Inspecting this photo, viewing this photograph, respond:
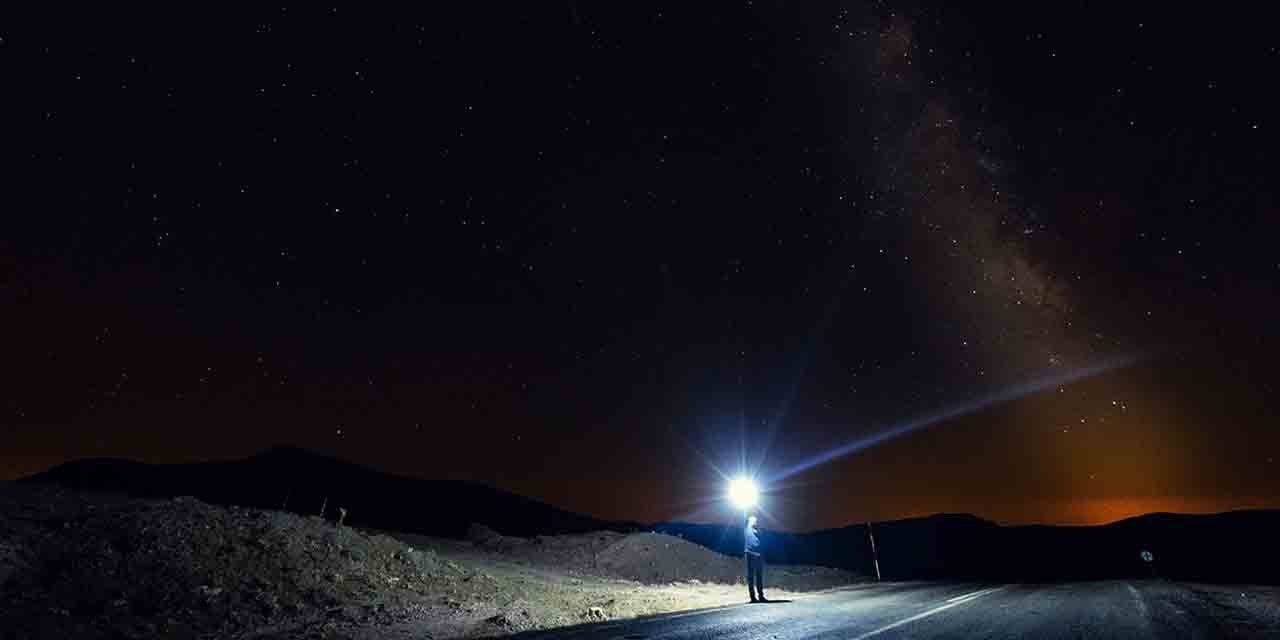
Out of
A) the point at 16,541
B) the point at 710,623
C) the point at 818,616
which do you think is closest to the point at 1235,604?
the point at 818,616

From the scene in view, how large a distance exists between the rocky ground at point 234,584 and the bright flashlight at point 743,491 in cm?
277

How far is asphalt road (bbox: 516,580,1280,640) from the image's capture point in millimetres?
9711

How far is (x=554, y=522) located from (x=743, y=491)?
8435 cm

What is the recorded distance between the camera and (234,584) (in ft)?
47.7

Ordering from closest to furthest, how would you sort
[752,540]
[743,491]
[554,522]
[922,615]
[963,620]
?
[963,620], [922,615], [752,540], [743,491], [554,522]

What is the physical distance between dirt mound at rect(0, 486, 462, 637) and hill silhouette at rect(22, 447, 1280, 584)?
60115 millimetres

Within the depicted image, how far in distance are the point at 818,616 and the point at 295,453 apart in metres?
115

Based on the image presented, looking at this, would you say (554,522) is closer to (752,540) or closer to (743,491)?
(743,491)

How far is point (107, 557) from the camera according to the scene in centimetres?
1478

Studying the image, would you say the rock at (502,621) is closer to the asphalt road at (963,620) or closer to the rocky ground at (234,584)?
the rocky ground at (234,584)

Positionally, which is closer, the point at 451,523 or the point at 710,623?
the point at 710,623

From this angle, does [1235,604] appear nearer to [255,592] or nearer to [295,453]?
[255,592]

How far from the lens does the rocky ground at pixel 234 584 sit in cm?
1218

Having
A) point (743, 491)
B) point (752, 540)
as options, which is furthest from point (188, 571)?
point (743, 491)
